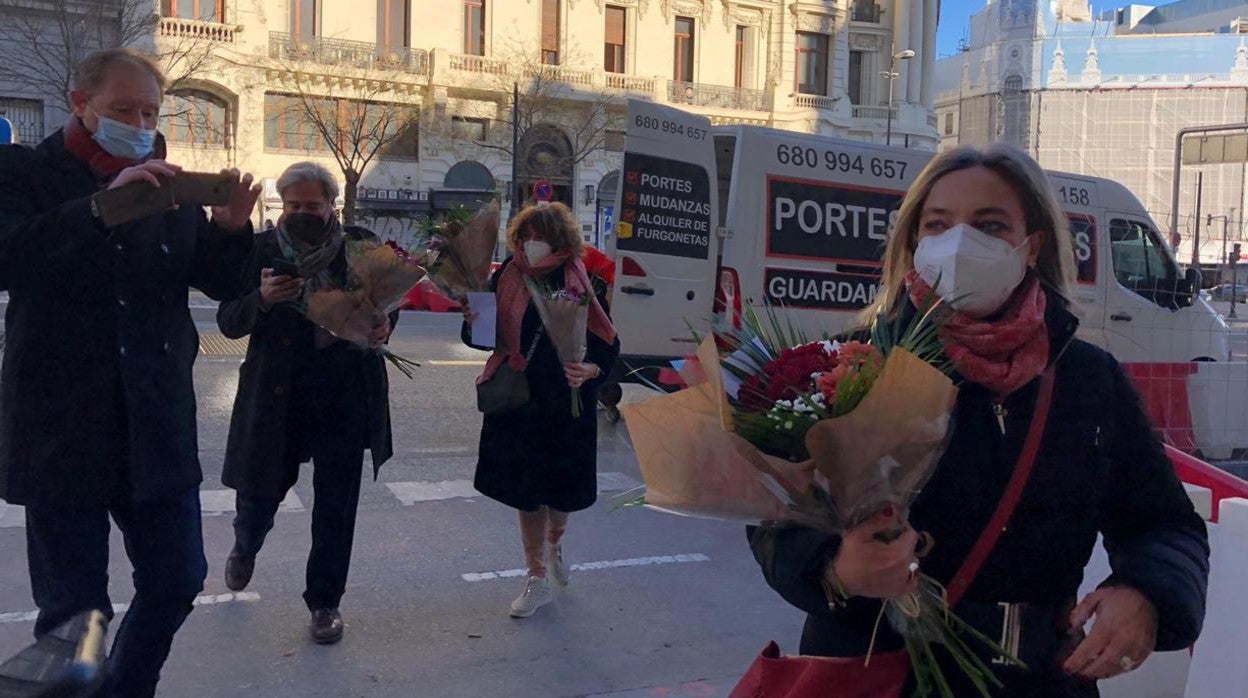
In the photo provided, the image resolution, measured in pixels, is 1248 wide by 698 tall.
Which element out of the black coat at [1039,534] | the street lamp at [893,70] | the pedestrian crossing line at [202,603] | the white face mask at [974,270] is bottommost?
the pedestrian crossing line at [202,603]

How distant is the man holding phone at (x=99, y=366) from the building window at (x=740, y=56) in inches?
1532

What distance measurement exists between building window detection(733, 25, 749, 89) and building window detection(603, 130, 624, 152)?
5.83m

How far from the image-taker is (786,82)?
4103 centimetres

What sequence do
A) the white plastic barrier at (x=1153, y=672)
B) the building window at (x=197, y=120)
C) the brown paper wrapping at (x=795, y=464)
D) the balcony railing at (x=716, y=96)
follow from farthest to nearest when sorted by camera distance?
the balcony railing at (x=716, y=96) < the building window at (x=197, y=120) < the white plastic barrier at (x=1153, y=672) < the brown paper wrapping at (x=795, y=464)

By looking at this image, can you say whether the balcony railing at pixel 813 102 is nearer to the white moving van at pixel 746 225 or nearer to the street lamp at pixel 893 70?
the street lamp at pixel 893 70

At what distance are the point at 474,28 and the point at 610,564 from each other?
32.6 metres

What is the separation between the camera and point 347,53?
109 feet

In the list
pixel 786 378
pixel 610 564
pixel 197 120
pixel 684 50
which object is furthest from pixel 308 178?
pixel 684 50

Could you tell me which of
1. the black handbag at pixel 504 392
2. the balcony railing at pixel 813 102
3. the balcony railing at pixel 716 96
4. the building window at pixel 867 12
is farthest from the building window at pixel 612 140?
the black handbag at pixel 504 392

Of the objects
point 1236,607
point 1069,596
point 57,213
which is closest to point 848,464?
point 1069,596

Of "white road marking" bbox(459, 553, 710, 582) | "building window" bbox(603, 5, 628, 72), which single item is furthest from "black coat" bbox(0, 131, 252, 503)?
"building window" bbox(603, 5, 628, 72)

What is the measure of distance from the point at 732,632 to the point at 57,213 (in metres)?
3.24

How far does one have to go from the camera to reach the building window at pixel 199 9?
31.7 metres

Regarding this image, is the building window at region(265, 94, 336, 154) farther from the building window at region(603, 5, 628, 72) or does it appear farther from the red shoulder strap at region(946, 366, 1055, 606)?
the red shoulder strap at region(946, 366, 1055, 606)
